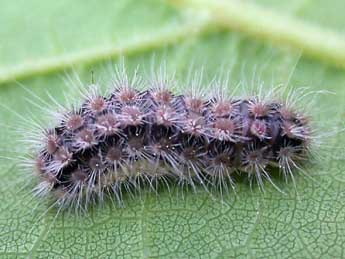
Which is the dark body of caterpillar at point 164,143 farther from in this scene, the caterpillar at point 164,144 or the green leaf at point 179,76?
the green leaf at point 179,76

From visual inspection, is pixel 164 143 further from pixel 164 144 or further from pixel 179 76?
pixel 179 76

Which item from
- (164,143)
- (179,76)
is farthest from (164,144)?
(179,76)

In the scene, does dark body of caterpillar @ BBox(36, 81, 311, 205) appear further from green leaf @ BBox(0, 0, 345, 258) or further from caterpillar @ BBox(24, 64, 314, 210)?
green leaf @ BBox(0, 0, 345, 258)

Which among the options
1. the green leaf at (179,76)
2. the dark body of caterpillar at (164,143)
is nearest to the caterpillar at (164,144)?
the dark body of caterpillar at (164,143)

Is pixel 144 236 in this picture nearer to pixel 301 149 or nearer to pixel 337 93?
pixel 301 149

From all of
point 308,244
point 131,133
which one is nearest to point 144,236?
point 131,133

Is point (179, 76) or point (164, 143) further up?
point (179, 76)

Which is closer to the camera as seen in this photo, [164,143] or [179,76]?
[164,143]

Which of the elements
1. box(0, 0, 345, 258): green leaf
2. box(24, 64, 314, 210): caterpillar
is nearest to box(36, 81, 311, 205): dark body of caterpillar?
box(24, 64, 314, 210): caterpillar
